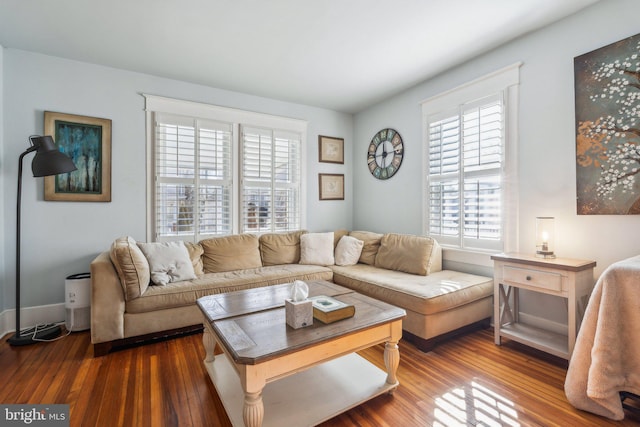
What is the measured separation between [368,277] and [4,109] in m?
3.76

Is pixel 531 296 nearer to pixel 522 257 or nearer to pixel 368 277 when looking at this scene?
pixel 522 257

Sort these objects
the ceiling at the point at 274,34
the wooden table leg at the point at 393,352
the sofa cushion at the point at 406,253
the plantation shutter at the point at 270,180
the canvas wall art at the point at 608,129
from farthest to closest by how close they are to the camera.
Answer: the plantation shutter at the point at 270,180
the sofa cushion at the point at 406,253
the ceiling at the point at 274,34
the canvas wall art at the point at 608,129
the wooden table leg at the point at 393,352

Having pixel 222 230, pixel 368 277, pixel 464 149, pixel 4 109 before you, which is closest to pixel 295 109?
pixel 222 230

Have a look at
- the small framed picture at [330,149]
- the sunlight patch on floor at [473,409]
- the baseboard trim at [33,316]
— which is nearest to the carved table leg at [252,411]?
the sunlight patch on floor at [473,409]

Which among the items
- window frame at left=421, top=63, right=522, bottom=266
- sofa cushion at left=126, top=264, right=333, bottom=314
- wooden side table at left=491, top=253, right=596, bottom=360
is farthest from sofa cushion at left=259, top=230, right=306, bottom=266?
wooden side table at left=491, top=253, right=596, bottom=360

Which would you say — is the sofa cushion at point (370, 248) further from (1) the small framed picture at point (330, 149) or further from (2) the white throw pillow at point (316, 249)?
(1) the small framed picture at point (330, 149)

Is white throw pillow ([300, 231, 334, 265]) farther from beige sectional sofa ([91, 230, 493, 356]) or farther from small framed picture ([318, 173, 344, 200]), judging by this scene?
small framed picture ([318, 173, 344, 200])

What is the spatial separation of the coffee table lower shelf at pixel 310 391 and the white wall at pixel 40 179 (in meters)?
2.00

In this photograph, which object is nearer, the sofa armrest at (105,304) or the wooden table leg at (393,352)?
the wooden table leg at (393,352)

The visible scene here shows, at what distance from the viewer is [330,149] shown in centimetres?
446

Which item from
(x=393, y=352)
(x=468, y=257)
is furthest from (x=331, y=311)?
(x=468, y=257)

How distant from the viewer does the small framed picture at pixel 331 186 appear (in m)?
4.40

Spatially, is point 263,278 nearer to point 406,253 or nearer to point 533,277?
point 406,253

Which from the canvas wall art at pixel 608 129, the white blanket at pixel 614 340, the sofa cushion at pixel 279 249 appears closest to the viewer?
the white blanket at pixel 614 340
